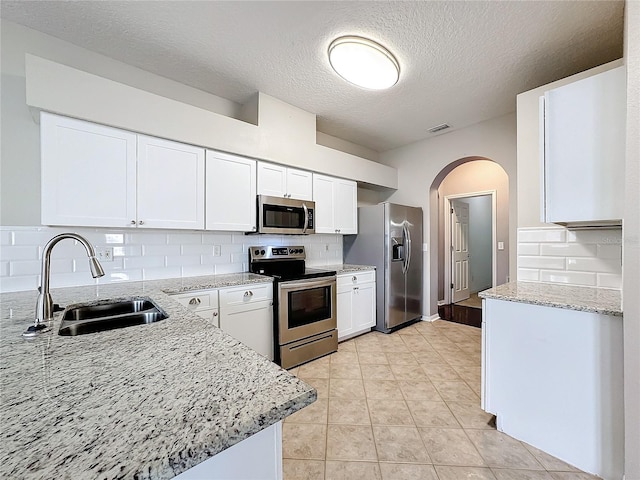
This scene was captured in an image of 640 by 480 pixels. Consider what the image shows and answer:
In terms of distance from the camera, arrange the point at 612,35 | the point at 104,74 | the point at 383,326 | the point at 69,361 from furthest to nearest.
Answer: the point at 383,326, the point at 104,74, the point at 612,35, the point at 69,361

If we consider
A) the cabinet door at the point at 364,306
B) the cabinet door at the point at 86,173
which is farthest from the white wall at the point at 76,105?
the cabinet door at the point at 364,306

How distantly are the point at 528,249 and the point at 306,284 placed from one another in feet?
6.32

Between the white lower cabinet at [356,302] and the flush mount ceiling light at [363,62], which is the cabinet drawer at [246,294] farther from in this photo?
the flush mount ceiling light at [363,62]

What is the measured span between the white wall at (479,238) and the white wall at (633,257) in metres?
5.24

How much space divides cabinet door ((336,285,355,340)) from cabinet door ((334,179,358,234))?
2.54ft

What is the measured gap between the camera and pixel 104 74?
2219 millimetres

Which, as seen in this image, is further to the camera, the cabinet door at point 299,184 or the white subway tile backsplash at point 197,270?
the cabinet door at point 299,184

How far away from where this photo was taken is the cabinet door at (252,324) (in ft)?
7.56

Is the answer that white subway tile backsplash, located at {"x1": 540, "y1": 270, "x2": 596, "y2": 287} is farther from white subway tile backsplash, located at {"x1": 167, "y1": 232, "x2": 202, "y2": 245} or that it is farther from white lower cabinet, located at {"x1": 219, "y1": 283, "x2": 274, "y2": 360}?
white subway tile backsplash, located at {"x1": 167, "y1": 232, "x2": 202, "y2": 245}

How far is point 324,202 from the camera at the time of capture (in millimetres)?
3367

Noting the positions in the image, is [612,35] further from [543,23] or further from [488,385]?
[488,385]

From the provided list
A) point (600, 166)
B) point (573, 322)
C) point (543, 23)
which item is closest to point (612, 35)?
point (543, 23)

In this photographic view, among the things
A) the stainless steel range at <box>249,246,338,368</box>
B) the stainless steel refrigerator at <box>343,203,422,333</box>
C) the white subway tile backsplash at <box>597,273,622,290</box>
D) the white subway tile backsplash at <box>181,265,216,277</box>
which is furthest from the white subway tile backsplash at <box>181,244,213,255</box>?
the white subway tile backsplash at <box>597,273,622,290</box>

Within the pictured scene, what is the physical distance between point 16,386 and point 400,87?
3049 mm
